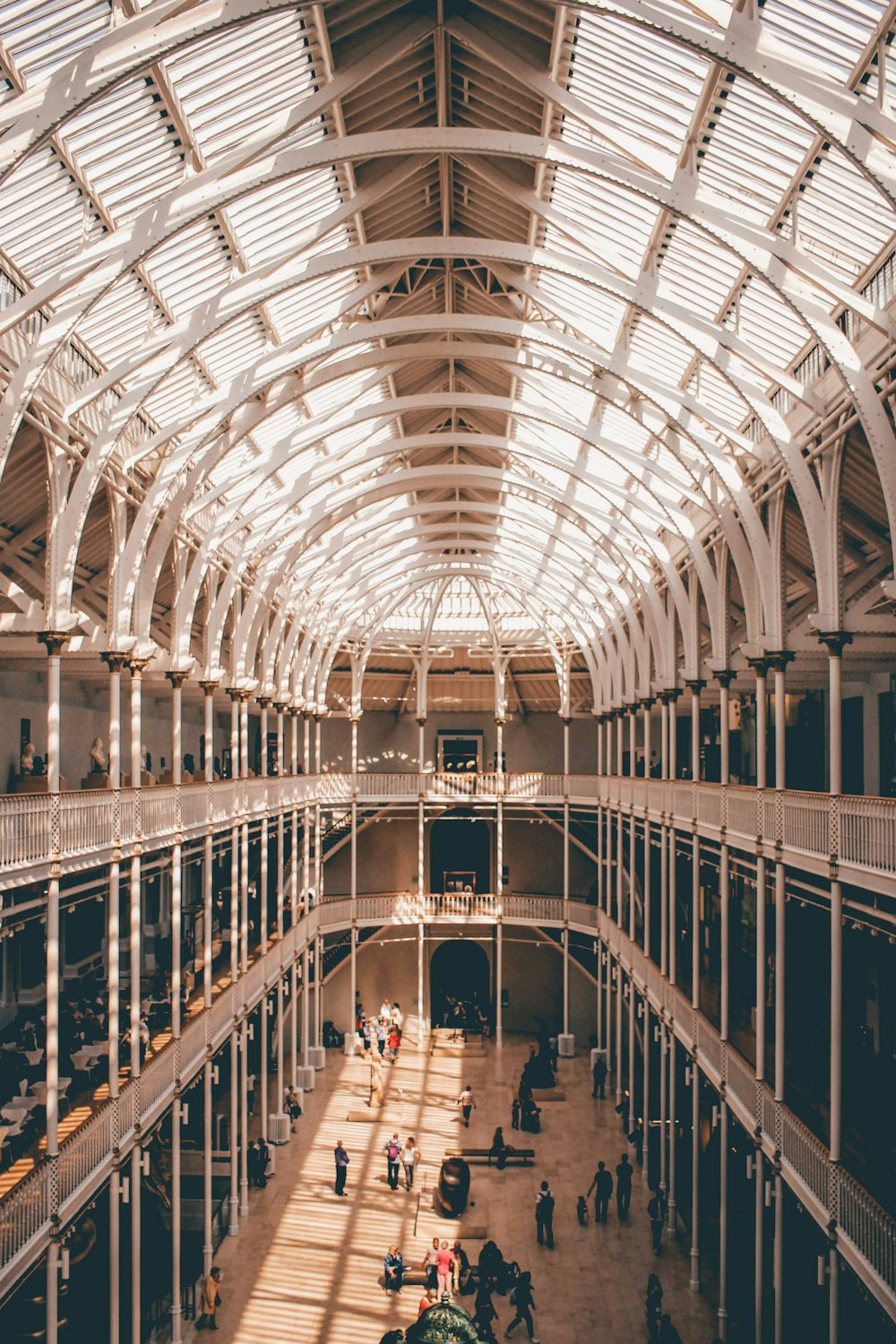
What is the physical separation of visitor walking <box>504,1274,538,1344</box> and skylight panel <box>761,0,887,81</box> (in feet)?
58.9

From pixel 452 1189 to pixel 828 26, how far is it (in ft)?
71.8

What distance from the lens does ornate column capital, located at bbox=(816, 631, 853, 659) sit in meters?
14.5

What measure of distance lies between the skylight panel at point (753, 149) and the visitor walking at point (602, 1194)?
18952mm

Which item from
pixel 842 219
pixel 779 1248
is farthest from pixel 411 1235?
pixel 842 219

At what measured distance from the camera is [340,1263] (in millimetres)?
22016

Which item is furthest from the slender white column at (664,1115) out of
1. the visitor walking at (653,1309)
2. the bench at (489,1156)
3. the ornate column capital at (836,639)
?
the ornate column capital at (836,639)

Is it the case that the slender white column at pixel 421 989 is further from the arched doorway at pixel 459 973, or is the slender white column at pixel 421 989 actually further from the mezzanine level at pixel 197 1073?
the mezzanine level at pixel 197 1073

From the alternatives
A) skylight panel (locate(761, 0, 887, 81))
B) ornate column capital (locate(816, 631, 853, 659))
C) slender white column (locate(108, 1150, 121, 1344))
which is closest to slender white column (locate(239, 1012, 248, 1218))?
slender white column (locate(108, 1150, 121, 1344))

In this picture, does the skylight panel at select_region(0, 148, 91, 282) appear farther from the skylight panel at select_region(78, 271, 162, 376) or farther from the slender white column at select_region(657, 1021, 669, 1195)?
the slender white column at select_region(657, 1021, 669, 1195)

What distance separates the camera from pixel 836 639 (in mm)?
14500

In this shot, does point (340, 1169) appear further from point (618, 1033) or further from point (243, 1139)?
point (618, 1033)

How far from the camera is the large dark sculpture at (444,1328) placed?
970cm

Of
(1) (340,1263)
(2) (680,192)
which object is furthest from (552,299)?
(1) (340,1263)

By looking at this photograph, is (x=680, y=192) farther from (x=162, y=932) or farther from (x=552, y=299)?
(x=162, y=932)
